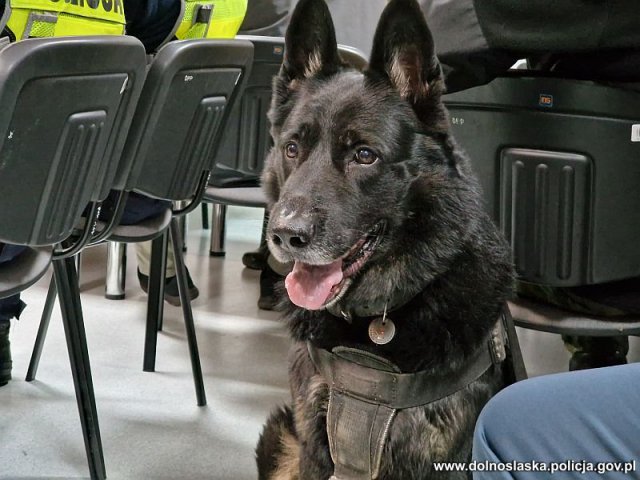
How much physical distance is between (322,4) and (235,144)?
1.39 m

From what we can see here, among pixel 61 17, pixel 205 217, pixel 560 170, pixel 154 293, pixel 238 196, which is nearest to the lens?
pixel 560 170

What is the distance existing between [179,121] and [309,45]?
0.60 m

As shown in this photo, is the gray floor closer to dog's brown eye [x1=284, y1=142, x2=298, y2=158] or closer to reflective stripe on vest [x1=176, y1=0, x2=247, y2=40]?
dog's brown eye [x1=284, y1=142, x2=298, y2=158]

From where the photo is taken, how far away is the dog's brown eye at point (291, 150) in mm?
1575

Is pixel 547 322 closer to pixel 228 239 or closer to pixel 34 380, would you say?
pixel 34 380

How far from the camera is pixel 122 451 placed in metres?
2.17

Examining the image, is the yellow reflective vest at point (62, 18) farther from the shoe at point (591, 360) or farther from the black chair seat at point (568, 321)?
the shoe at point (591, 360)

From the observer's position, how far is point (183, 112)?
2.11 meters

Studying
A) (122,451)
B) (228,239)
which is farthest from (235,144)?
(228,239)

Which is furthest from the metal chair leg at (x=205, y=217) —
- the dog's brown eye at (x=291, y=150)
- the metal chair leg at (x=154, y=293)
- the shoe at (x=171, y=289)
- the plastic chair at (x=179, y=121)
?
the dog's brown eye at (x=291, y=150)

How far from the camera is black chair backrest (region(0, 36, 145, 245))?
1474mm

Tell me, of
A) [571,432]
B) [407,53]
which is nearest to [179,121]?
[407,53]

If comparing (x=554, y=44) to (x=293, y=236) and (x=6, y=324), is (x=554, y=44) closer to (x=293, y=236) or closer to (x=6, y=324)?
(x=293, y=236)

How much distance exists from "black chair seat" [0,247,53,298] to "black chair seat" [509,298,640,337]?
101 cm
